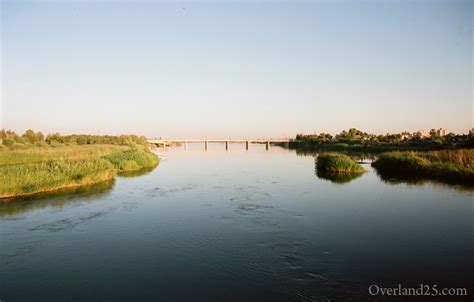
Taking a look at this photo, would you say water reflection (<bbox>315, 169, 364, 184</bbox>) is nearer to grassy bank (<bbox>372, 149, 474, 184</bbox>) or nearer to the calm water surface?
grassy bank (<bbox>372, 149, 474, 184</bbox>)

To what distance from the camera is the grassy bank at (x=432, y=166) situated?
26.5 metres

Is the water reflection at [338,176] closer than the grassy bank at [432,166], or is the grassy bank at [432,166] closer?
the grassy bank at [432,166]

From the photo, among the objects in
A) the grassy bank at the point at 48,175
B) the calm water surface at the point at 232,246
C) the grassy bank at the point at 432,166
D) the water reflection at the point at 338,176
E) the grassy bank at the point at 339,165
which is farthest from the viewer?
the grassy bank at the point at 339,165

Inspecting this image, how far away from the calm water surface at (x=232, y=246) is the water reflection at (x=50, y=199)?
102mm

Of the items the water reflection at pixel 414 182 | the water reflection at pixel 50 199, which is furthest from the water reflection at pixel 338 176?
the water reflection at pixel 50 199

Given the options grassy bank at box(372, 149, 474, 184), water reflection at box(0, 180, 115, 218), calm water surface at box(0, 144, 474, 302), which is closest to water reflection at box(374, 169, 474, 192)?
grassy bank at box(372, 149, 474, 184)

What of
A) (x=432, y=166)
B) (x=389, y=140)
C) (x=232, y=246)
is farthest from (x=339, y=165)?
(x=389, y=140)

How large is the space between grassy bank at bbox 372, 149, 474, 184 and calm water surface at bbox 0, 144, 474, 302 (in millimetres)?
5121

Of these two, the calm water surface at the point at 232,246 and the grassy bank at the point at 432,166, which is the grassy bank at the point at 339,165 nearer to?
the grassy bank at the point at 432,166

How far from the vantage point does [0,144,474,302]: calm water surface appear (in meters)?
9.26

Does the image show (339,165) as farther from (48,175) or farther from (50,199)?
(48,175)

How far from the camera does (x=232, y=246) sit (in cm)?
1245

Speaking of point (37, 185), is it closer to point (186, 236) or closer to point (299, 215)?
point (186, 236)

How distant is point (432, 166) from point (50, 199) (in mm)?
29512
